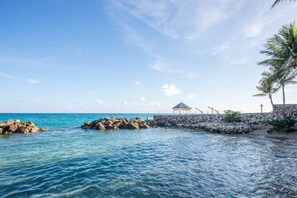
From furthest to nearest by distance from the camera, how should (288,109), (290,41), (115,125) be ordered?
(115,125), (288,109), (290,41)

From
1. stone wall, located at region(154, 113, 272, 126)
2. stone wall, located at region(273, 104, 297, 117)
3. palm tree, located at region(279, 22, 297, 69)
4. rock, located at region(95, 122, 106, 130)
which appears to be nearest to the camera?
palm tree, located at region(279, 22, 297, 69)

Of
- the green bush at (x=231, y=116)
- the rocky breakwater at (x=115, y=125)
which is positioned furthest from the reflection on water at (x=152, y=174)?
the rocky breakwater at (x=115, y=125)

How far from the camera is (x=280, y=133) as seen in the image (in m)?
25.5

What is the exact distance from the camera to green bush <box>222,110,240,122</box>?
36.5 meters

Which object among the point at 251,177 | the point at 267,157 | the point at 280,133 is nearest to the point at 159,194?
the point at 251,177

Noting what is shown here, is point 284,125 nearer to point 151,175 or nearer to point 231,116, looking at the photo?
point 231,116

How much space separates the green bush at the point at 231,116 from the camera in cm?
3653

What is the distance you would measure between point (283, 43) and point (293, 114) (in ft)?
37.0

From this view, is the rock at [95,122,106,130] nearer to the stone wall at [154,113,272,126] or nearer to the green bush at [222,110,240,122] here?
the stone wall at [154,113,272,126]

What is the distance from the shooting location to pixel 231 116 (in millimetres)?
37250

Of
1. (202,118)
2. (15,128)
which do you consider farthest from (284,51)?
(15,128)

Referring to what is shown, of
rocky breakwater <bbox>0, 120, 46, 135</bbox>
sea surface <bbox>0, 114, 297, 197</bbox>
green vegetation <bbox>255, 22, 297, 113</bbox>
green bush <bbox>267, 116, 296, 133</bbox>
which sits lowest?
sea surface <bbox>0, 114, 297, 197</bbox>

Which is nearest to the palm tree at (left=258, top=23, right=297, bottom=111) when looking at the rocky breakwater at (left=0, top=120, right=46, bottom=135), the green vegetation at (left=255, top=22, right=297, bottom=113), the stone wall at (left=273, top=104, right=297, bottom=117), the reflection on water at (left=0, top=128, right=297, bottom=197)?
the green vegetation at (left=255, top=22, right=297, bottom=113)

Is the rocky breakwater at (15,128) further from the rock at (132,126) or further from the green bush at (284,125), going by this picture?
the green bush at (284,125)
